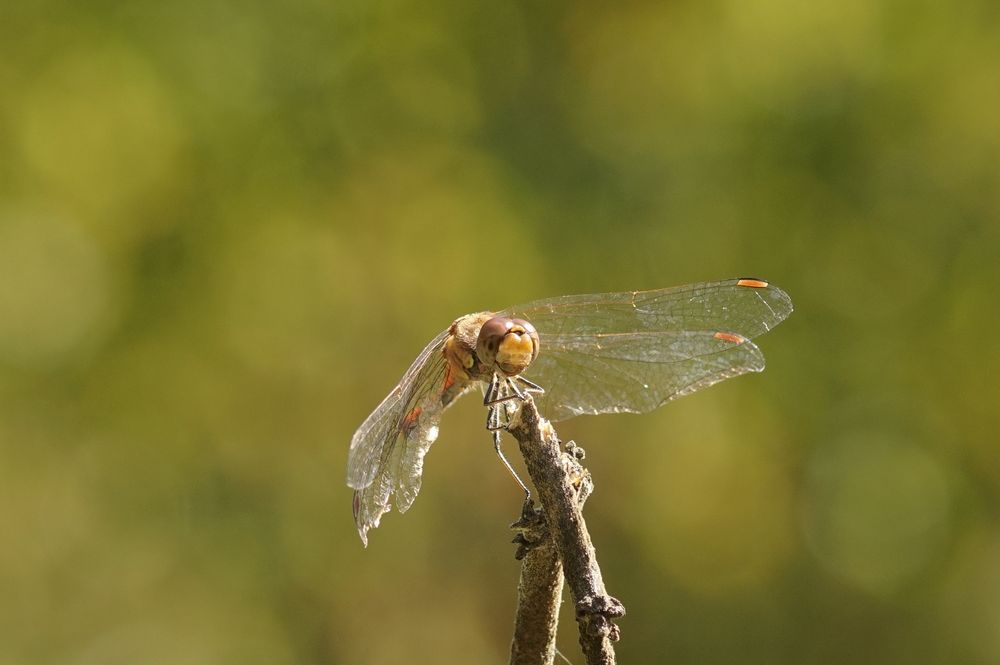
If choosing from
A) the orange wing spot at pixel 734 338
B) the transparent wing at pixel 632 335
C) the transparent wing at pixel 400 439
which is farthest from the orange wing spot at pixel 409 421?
the orange wing spot at pixel 734 338

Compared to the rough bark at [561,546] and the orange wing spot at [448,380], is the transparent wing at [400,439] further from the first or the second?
the rough bark at [561,546]

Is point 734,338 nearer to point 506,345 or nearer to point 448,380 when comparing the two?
point 506,345

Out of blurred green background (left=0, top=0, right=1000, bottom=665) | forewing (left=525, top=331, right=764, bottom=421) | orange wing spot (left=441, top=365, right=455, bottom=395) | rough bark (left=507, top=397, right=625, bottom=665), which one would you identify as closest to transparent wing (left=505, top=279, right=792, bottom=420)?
forewing (left=525, top=331, right=764, bottom=421)

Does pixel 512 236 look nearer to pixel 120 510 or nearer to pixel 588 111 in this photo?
pixel 588 111

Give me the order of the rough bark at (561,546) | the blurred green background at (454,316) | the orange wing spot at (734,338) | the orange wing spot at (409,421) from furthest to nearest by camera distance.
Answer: the blurred green background at (454,316) → the orange wing spot at (734,338) → the orange wing spot at (409,421) → the rough bark at (561,546)

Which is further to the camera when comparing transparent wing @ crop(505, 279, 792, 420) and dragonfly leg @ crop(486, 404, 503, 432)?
transparent wing @ crop(505, 279, 792, 420)

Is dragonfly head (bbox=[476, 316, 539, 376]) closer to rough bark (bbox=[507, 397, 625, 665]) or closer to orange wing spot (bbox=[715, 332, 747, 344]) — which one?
rough bark (bbox=[507, 397, 625, 665])
